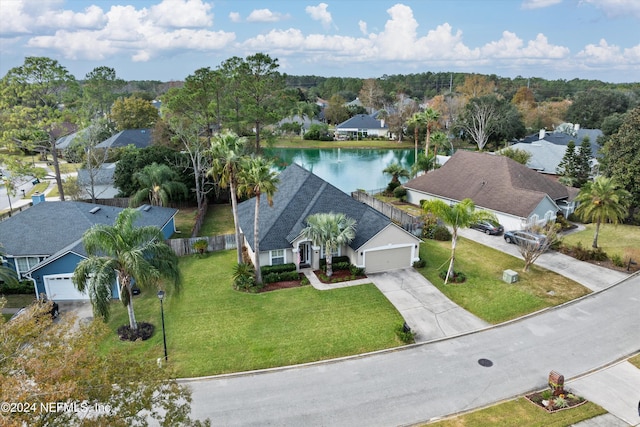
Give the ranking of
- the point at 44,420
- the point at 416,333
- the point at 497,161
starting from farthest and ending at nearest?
the point at 497,161
the point at 416,333
the point at 44,420

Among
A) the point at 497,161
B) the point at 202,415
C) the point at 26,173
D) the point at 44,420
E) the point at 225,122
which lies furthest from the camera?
the point at 225,122

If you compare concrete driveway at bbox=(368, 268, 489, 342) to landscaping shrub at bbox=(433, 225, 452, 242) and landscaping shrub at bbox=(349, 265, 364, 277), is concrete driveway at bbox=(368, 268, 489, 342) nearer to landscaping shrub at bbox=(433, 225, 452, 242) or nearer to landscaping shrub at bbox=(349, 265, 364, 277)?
landscaping shrub at bbox=(349, 265, 364, 277)

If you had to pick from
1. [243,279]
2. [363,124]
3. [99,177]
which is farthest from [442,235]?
[363,124]

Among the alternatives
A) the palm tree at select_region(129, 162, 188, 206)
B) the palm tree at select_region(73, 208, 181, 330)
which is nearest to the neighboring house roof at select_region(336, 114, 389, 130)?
the palm tree at select_region(129, 162, 188, 206)

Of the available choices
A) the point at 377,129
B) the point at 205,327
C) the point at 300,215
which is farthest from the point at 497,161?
the point at 377,129

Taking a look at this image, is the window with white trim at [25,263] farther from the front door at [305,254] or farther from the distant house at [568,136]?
the distant house at [568,136]

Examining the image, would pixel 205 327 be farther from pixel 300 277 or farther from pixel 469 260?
pixel 469 260

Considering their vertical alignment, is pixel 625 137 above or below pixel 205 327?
above
